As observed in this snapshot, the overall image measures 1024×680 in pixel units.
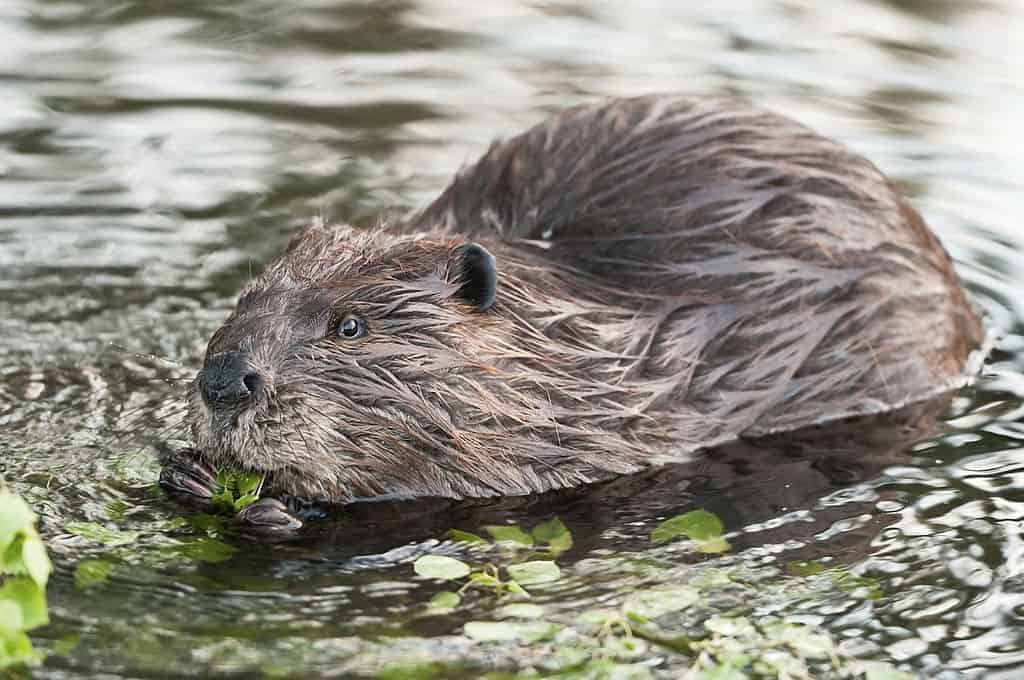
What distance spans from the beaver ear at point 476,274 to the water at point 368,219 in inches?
23.7

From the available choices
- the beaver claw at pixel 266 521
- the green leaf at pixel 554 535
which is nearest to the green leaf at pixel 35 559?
the beaver claw at pixel 266 521

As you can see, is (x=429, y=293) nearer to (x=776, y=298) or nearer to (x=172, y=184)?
(x=776, y=298)

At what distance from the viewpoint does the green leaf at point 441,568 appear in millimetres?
4465

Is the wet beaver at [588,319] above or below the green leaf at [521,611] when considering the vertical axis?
above

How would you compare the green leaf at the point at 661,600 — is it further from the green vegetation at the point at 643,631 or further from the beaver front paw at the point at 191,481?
the beaver front paw at the point at 191,481

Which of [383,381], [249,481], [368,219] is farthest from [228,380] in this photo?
[368,219]

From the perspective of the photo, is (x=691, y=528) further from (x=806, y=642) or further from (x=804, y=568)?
(x=806, y=642)

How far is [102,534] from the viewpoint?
470 cm

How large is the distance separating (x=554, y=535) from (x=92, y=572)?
4.14 feet

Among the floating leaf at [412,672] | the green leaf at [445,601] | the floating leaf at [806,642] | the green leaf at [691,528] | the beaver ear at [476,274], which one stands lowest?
the green leaf at [691,528]

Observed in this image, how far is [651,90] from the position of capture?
8.57 meters

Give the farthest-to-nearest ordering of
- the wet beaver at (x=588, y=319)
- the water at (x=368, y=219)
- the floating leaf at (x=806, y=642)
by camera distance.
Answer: the wet beaver at (x=588, y=319), the water at (x=368, y=219), the floating leaf at (x=806, y=642)

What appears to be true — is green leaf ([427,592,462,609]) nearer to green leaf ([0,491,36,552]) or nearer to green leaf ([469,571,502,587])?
green leaf ([469,571,502,587])

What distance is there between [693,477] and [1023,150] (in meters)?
3.29
